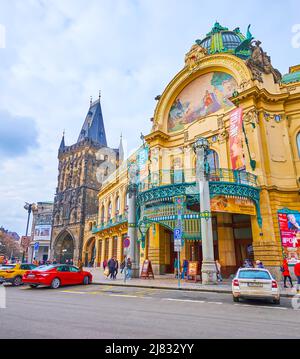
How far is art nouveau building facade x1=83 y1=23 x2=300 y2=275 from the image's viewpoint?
57.7ft

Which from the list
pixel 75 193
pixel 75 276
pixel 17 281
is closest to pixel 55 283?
pixel 75 276

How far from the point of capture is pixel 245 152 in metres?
19.6

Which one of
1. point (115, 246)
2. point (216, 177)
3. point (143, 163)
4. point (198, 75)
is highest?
point (198, 75)

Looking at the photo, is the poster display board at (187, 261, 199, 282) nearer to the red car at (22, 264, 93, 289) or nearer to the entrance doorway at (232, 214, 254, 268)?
the entrance doorway at (232, 214, 254, 268)

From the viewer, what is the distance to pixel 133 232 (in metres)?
21.5

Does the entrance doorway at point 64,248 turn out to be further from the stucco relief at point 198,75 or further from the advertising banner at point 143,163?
the stucco relief at point 198,75

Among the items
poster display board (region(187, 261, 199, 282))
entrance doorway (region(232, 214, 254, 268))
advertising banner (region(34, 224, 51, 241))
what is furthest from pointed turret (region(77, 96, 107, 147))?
poster display board (region(187, 261, 199, 282))

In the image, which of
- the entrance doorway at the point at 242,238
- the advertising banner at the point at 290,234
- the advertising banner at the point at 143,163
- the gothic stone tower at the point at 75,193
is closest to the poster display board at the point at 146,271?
the entrance doorway at the point at 242,238

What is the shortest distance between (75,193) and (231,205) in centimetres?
5191

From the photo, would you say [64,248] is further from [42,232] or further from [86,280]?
[86,280]

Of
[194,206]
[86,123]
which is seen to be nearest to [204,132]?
[194,206]

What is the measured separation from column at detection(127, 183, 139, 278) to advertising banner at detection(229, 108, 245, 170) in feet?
28.0
